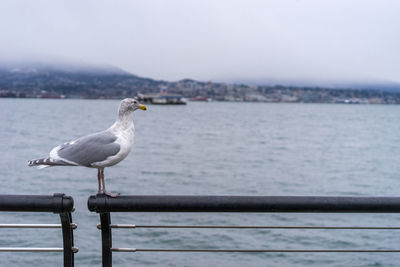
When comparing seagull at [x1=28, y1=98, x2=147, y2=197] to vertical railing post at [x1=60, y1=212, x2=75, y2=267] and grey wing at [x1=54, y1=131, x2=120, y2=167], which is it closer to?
grey wing at [x1=54, y1=131, x2=120, y2=167]

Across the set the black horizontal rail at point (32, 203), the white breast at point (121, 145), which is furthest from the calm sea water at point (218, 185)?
the black horizontal rail at point (32, 203)

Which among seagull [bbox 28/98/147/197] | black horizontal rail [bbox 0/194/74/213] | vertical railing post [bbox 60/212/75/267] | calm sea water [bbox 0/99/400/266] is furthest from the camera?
calm sea water [bbox 0/99/400/266]

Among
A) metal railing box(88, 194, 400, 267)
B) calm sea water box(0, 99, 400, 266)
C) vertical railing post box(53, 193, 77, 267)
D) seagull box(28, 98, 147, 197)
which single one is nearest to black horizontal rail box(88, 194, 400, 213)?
metal railing box(88, 194, 400, 267)

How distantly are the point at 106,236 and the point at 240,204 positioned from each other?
63 cm

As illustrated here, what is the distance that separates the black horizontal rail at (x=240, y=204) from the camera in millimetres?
2074

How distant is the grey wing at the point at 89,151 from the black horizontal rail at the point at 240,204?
0.52 m

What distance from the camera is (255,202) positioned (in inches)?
81.9

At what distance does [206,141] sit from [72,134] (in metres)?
12.9

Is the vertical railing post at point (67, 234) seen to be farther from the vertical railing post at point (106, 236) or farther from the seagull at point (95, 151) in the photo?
the seagull at point (95, 151)

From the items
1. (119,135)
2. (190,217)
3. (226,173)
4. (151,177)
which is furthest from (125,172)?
(119,135)

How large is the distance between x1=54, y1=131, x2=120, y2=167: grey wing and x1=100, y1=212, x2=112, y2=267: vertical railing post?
1.59 ft

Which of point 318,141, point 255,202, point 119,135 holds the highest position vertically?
point 119,135

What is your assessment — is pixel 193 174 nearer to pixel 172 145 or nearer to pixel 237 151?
pixel 237 151

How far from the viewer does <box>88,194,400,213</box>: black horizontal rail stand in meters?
2.07
